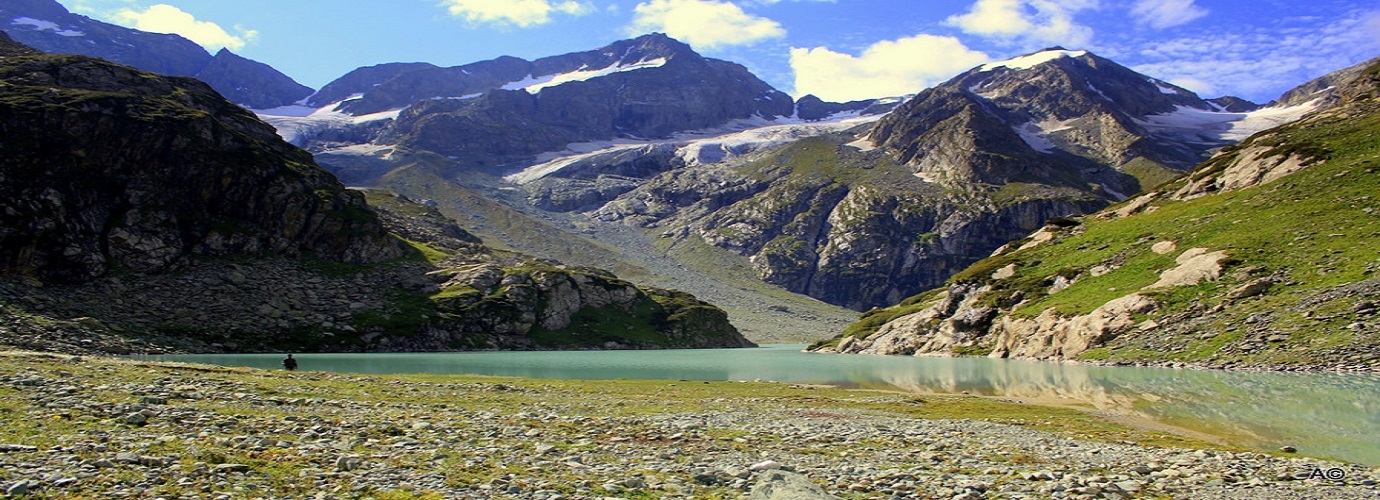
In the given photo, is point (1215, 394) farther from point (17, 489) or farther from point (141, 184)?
point (141, 184)

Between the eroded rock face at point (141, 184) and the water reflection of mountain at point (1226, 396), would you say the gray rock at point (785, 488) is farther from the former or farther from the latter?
the eroded rock face at point (141, 184)

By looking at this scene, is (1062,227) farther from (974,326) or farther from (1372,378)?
(1372,378)

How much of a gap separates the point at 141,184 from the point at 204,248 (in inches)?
600

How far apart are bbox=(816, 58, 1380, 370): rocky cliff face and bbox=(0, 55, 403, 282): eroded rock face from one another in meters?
109

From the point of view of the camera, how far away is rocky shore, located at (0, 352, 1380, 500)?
528 inches

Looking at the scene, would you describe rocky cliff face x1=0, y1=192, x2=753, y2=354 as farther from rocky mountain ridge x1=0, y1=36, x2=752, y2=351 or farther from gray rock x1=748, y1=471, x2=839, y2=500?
gray rock x1=748, y1=471, x2=839, y2=500

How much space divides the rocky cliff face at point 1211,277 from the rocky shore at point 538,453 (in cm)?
4569

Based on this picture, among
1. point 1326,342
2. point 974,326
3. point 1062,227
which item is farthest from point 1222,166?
point 1326,342

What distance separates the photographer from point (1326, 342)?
5691 cm

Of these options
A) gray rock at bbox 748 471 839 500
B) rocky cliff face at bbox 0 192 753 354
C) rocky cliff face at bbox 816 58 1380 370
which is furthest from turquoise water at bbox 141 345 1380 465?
rocky cliff face at bbox 0 192 753 354

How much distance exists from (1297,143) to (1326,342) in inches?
2796

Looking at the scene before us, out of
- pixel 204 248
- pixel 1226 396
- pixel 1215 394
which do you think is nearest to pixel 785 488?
pixel 1226 396

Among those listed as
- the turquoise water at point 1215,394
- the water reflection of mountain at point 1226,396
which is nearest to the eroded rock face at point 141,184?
the turquoise water at point 1215,394

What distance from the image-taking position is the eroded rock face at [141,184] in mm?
106062
